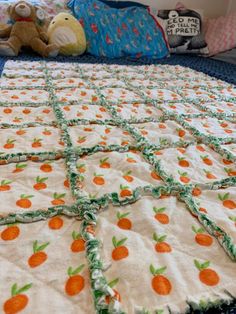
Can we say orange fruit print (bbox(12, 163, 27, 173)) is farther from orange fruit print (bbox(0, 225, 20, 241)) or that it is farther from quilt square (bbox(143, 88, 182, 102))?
quilt square (bbox(143, 88, 182, 102))

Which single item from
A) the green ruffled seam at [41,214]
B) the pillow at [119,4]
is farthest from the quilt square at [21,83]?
the pillow at [119,4]

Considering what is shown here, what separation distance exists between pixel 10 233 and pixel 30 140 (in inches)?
15.6

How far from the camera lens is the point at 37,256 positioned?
496 millimetres

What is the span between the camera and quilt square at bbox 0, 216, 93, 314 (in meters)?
0.42

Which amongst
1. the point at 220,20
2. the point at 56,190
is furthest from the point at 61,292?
the point at 220,20

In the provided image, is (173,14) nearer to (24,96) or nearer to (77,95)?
(77,95)

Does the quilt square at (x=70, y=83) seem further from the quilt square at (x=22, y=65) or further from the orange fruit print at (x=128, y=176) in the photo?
the orange fruit print at (x=128, y=176)

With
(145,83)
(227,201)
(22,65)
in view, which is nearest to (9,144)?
(227,201)

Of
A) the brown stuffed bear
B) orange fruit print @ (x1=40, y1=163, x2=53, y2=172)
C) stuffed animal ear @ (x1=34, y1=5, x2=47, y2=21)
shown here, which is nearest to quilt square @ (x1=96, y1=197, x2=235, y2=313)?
orange fruit print @ (x1=40, y1=163, x2=53, y2=172)

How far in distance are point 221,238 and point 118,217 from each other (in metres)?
0.19

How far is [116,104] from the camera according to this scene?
4.07 feet

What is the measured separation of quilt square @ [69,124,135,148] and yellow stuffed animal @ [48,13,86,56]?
1.31 meters

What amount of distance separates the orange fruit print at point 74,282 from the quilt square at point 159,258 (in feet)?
0.14

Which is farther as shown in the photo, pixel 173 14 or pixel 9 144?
pixel 173 14
